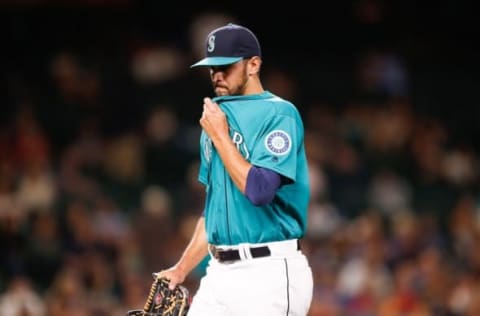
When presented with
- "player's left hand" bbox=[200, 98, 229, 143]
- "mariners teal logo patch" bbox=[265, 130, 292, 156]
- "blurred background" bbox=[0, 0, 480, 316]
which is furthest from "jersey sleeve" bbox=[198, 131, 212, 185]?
"blurred background" bbox=[0, 0, 480, 316]

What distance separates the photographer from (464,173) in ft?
39.9

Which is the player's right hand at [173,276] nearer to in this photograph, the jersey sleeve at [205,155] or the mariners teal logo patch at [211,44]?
the jersey sleeve at [205,155]

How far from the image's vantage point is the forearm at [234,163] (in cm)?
423

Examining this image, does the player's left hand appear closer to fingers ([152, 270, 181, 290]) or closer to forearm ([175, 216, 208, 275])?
forearm ([175, 216, 208, 275])

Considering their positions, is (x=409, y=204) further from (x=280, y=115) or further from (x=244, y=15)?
(x=280, y=115)

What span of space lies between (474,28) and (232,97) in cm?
1034

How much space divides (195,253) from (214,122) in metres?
0.70

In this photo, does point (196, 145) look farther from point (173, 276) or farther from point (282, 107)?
point (282, 107)

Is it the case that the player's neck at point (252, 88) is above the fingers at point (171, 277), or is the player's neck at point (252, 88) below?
above

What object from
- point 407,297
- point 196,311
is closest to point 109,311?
point 407,297

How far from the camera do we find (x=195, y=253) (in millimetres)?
4777

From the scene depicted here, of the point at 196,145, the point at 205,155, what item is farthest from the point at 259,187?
the point at 196,145

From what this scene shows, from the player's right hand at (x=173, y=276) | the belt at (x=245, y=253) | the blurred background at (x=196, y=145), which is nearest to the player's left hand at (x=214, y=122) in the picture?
the belt at (x=245, y=253)

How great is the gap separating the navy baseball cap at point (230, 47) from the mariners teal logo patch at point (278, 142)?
334 mm
